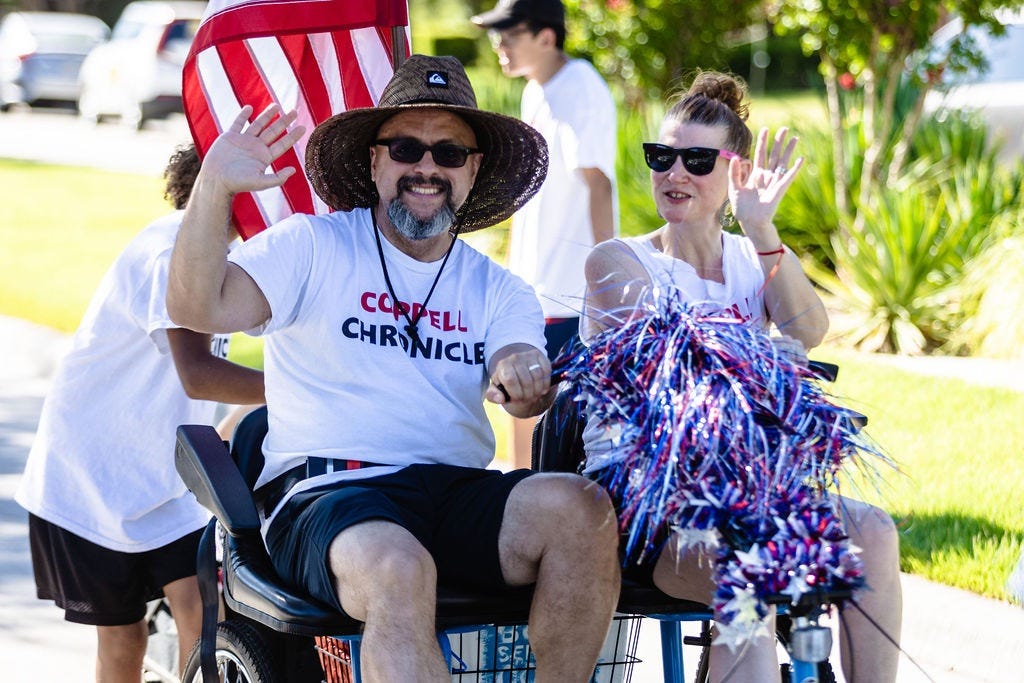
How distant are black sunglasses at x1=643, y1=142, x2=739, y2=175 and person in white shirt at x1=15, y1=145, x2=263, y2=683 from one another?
1.20m

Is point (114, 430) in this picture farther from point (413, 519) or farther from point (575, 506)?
point (575, 506)

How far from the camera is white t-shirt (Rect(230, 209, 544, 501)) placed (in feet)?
10.6

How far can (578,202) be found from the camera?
18.2ft

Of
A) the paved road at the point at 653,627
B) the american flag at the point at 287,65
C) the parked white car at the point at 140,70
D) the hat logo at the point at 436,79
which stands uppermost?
the parked white car at the point at 140,70

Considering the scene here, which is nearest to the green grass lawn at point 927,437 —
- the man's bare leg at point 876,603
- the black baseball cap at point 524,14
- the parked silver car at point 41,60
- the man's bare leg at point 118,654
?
the man's bare leg at point 876,603

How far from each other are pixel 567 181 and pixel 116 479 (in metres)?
2.40

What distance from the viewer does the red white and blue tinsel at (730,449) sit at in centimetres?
248

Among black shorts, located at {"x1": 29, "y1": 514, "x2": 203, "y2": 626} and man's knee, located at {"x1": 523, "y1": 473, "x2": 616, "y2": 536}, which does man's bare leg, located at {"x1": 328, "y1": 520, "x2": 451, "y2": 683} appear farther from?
black shorts, located at {"x1": 29, "y1": 514, "x2": 203, "y2": 626}

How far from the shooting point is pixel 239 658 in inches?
127

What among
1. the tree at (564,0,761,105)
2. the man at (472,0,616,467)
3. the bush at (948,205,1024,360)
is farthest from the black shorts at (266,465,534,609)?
the tree at (564,0,761,105)

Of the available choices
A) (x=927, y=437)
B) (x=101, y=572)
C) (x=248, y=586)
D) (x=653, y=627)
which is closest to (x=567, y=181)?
(x=653, y=627)

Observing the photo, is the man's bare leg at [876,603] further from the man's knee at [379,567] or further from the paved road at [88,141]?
the paved road at [88,141]

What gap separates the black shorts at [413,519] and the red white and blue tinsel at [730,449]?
1.14ft

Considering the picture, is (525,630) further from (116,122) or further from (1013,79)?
(116,122)
